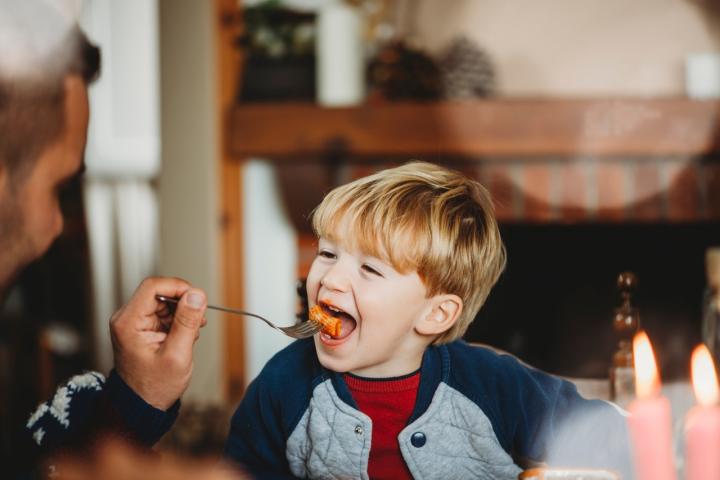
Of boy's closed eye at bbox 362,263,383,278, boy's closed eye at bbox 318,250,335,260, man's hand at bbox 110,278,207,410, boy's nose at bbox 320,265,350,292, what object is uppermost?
boy's closed eye at bbox 318,250,335,260

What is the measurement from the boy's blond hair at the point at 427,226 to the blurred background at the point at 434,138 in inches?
28.1

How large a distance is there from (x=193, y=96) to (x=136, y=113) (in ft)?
1.30

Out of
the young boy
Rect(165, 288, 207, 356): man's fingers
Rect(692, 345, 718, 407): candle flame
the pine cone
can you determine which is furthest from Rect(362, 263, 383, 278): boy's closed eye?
the pine cone

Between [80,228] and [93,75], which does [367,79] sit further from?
[93,75]

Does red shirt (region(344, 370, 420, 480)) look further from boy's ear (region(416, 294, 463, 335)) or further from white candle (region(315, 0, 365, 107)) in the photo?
white candle (region(315, 0, 365, 107))

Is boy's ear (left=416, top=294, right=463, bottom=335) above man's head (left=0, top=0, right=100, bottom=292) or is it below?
below

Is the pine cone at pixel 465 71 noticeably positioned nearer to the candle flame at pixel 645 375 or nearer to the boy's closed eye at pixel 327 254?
the boy's closed eye at pixel 327 254

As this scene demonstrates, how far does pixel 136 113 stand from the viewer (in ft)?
5.35

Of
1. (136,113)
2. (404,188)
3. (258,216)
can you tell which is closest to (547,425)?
(404,188)

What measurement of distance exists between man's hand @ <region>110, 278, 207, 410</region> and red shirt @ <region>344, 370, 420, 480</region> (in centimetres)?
12

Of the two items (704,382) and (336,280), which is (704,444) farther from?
(336,280)

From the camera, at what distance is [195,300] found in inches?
16.5

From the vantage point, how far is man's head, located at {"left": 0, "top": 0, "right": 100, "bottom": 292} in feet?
1.36

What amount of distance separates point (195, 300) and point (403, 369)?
6.0 inches
